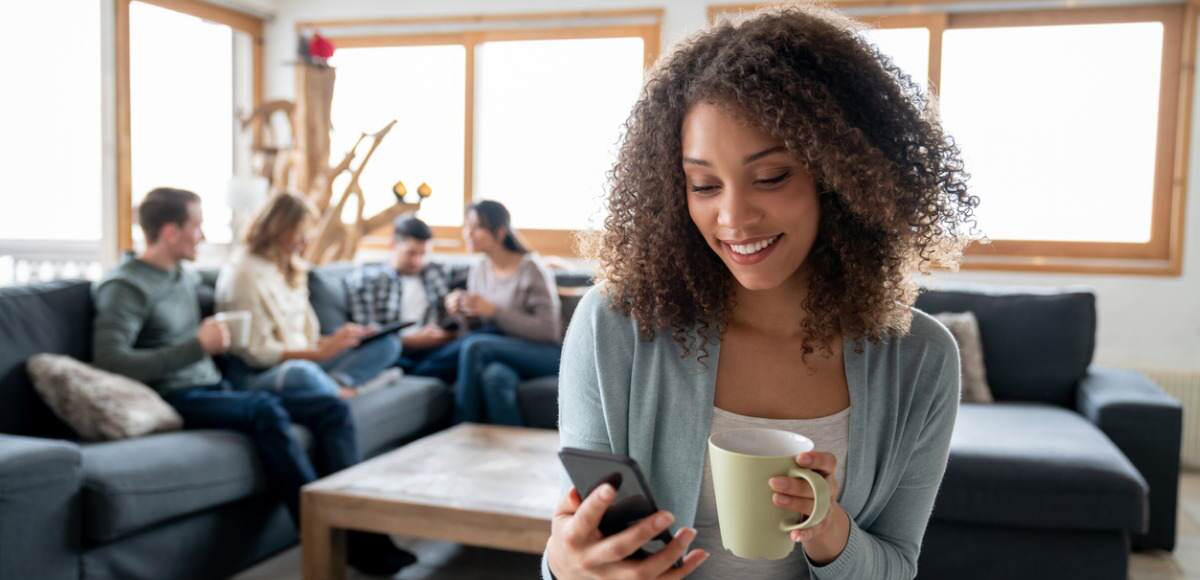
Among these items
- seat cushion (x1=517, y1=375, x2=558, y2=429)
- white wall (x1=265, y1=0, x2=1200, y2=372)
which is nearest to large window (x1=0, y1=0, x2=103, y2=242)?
seat cushion (x1=517, y1=375, x2=558, y2=429)

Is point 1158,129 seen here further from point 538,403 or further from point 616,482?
point 616,482

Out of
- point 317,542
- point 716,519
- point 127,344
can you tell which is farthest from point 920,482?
point 127,344

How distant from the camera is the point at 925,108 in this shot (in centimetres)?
95

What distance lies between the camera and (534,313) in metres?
3.86

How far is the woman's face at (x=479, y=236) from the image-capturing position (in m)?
3.91

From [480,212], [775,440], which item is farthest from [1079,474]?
[480,212]

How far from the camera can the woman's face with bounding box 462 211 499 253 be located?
3.91 m

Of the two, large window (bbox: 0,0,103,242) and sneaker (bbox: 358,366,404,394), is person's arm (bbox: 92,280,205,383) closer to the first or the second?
sneaker (bbox: 358,366,404,394)

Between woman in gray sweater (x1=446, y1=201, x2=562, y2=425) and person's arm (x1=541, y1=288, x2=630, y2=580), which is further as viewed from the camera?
woman in gray sweater (x1=446, y1=201, x2=562, y2=425)

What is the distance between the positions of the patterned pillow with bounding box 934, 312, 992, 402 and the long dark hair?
5.62ft

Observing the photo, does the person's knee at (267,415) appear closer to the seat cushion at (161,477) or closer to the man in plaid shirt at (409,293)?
the seat cushion at (161,477)

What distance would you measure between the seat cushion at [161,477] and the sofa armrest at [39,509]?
54 mm

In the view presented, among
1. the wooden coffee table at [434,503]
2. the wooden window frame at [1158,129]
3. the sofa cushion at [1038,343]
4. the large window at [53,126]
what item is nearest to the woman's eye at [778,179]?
the wooden coffee table at [434,503]

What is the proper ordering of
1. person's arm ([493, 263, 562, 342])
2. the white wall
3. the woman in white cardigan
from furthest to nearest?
the white wall → person's arm ([493, 263, 562, 342]) → the woman in white cardigan
